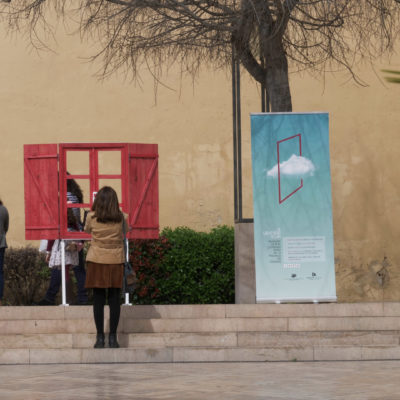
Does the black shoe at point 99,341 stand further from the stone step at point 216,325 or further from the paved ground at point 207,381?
the stone step at point 216,325

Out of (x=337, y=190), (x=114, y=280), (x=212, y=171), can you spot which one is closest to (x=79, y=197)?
(x=114, y=280)

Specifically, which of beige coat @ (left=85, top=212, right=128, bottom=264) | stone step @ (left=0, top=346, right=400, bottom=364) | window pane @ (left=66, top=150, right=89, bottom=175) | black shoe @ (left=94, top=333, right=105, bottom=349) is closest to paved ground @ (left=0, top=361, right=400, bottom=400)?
stone step @ (left=0, top=346, right=400, bottom=364)

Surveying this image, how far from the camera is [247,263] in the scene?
11.7 meters

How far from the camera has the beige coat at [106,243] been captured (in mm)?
9305

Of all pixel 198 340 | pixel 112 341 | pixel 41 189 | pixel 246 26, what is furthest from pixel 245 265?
pixel 246 26

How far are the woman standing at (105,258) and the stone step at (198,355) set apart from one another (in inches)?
8.7

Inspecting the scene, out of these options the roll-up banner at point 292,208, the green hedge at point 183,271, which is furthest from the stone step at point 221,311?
the green hedge at point 183,271

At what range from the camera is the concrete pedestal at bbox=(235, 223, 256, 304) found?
38.3ft

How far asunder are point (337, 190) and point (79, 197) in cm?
484

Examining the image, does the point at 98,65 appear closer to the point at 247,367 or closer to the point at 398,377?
the point at 247,367

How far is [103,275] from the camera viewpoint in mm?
9203

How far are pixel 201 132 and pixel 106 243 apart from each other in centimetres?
536

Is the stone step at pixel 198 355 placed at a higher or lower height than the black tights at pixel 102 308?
lower

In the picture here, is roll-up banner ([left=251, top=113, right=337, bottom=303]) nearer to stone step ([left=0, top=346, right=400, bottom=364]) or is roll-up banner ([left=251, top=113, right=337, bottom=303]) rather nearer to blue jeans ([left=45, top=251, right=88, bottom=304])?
stone step ([left=0, top=346, right=400, bottom=364])
